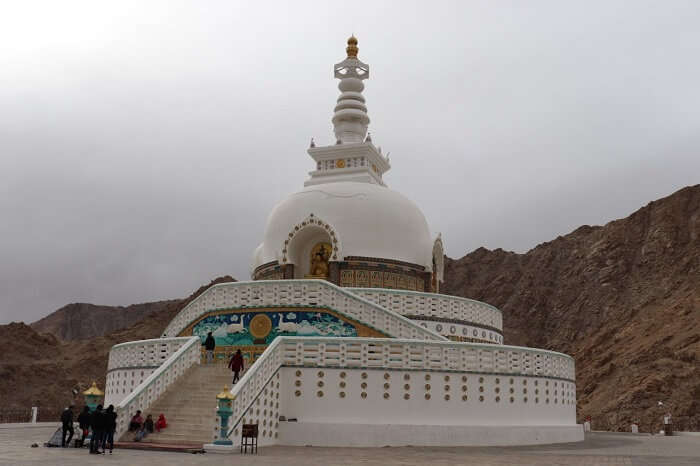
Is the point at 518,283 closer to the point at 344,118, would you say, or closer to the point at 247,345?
the point at 344,118

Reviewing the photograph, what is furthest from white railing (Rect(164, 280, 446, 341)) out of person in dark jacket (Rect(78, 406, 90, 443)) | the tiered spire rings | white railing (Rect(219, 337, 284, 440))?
the tiered spire rings

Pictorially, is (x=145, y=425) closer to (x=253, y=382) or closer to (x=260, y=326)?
(x=253, y=382)

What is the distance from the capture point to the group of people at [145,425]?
55.4 ft

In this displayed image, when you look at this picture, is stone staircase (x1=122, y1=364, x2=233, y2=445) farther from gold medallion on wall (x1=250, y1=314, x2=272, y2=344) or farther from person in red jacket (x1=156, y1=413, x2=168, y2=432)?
gold medallion on wall (x1=250, y1=314, x2=272, y2=344)

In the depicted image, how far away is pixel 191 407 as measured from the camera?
706 inches

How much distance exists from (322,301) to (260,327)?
1.99 m

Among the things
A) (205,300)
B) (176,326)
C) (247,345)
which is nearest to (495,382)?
(247,345)

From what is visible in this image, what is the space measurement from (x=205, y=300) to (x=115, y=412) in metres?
7.36

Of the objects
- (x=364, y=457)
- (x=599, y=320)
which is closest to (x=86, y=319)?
(x=599, y=320)

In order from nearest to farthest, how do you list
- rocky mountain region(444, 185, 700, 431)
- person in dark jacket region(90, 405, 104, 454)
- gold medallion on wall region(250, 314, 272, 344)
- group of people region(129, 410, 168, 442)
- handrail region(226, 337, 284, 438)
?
person in dark jacket region(90, 405, 104, 454)
handrail region(226, 337, 284, 438)
group of people region(129, 410, 168, 442)
gold medallion on wall region(250, 314, 272, 344)
rocky mountain region(444, 185, 700, 431)

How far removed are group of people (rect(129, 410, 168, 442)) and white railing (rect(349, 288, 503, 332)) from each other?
921cm

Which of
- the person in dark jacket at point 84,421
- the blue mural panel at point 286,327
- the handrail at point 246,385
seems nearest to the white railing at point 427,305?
the blue mural panel at point 286,327

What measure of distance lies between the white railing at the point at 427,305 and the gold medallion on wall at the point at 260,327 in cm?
374

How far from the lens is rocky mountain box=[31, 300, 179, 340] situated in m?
134
